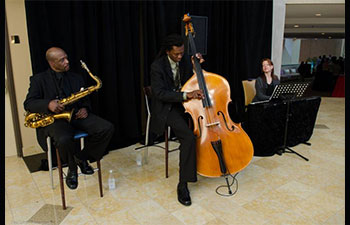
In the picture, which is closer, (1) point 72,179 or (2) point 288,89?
(1) point 72,179

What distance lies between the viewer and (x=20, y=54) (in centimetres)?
303

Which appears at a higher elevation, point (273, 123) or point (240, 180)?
point (273, 123)

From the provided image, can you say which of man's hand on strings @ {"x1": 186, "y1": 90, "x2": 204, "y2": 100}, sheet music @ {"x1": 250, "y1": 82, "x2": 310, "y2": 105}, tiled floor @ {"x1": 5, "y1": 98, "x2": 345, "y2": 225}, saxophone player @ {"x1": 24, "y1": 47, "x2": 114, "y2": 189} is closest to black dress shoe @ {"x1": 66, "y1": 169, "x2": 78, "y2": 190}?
saxophone player @ {"x1": 24, "y1": 47, "x2": 114, "y2": 189}

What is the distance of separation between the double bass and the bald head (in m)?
0.99

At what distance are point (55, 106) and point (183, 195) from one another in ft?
3.93

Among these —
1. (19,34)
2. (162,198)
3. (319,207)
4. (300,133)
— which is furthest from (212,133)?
(19,34)

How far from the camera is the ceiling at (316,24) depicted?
20.6 ft

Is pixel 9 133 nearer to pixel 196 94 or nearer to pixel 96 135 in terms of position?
pixel 96 135

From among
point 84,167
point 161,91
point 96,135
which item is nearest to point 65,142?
point 96,135

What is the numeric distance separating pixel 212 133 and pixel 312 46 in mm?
7843

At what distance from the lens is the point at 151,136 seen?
371cm

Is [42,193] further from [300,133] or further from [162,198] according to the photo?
[300,133]

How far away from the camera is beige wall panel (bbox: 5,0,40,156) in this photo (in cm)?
289

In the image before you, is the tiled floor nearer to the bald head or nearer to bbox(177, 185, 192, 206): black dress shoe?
bbox(177, 185, 192, 206): black dress shoe
